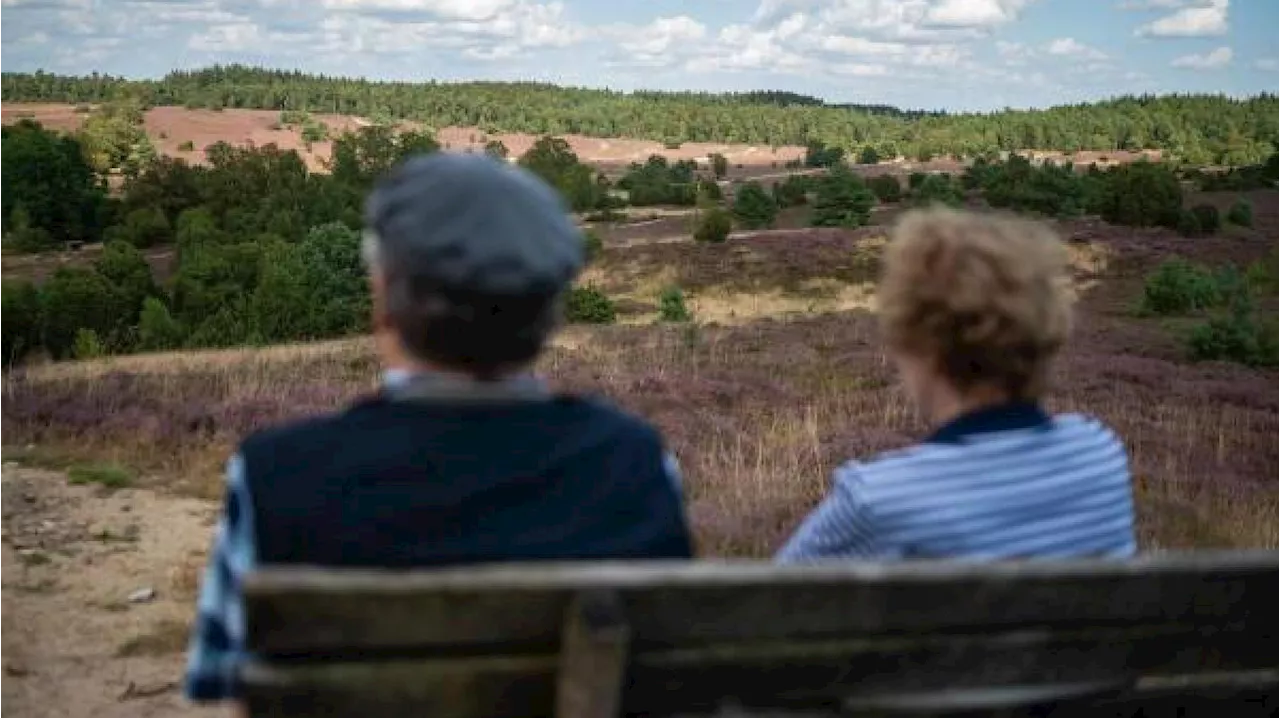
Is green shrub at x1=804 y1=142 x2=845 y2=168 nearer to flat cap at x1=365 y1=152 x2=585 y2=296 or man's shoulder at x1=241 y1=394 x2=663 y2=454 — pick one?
man's shoulder at x1=241 y1=394 x2=663 y2=454

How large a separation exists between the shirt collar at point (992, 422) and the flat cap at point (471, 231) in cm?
81

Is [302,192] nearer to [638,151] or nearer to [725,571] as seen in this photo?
[725,571]

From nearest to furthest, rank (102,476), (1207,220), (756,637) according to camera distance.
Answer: (756,637), (102,476), (1207,220)

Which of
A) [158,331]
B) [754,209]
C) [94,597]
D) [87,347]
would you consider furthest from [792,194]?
[94,597]

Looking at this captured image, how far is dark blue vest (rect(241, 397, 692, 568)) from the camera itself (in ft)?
5.46

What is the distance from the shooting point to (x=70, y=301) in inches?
1559

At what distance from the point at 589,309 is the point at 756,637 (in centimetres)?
2965

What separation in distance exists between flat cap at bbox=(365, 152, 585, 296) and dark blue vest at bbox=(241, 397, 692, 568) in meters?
0.20

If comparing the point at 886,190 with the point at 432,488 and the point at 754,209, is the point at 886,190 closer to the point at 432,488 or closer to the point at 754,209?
the point at 754,209

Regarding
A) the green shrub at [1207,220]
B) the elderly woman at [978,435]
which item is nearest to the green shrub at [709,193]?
the green shrub at [1207,220]

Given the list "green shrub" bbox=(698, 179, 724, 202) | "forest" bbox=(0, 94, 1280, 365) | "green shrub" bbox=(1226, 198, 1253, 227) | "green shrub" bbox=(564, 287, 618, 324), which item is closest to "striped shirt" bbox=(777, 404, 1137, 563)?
"green shrub" bbox=(564, 287, 618, 324)

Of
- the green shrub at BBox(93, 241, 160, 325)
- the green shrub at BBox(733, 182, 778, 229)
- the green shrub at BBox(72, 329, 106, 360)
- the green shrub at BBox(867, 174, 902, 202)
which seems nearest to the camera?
the green shrub at BBox(72, 329, 106, 360)

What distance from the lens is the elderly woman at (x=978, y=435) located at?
6.83ft

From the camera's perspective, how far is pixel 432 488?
65.8 inches
